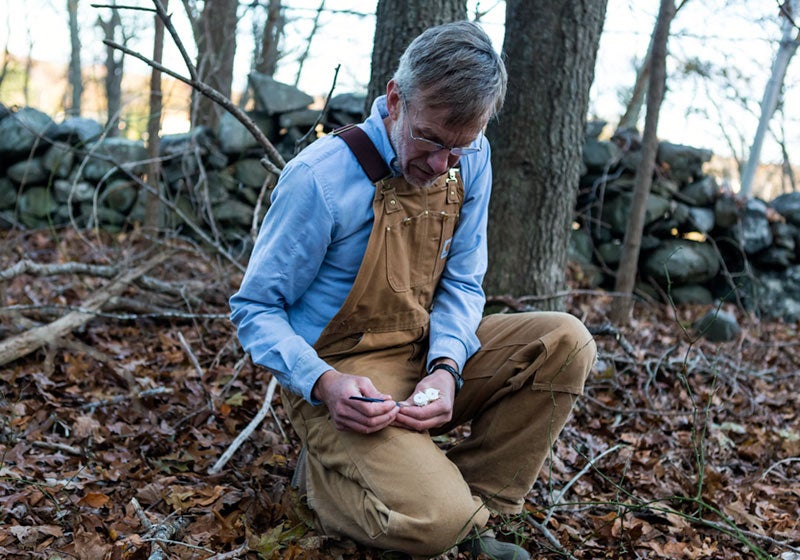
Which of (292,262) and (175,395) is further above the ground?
(292,262)

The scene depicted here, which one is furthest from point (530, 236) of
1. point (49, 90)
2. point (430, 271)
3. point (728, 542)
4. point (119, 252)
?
point (49, 90)

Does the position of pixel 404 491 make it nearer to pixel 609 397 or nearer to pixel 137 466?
pixel 137 466

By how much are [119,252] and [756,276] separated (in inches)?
260

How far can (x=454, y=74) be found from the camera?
202cm

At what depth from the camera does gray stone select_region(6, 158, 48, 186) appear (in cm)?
783

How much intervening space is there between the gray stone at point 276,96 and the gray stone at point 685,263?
13.4 ft

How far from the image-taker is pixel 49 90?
2264cm

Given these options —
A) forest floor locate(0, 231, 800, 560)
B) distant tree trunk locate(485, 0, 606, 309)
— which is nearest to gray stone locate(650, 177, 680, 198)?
forest floor locate(0, 231, 800, 560)

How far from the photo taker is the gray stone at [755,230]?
7.60 m

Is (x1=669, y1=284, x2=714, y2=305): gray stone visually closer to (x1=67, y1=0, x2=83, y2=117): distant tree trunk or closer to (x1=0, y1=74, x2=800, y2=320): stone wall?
(x1=0, y1=74, x2=800, y2=320): stone wall

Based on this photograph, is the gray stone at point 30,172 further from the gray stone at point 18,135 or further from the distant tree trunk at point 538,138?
the distant tree trunk at point 538,138

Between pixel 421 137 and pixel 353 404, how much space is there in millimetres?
841

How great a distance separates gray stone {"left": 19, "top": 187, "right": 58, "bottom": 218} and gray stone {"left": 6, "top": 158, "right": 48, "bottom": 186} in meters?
0.10

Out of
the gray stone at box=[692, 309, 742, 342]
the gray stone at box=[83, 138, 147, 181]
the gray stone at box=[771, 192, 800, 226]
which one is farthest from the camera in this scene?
the gray stone at box=[771, 192, 800, 226]
